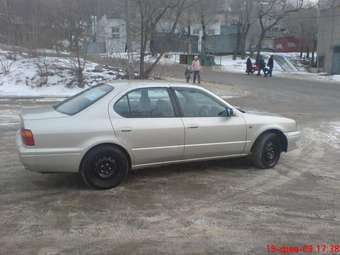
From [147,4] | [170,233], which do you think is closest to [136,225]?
[170,233]

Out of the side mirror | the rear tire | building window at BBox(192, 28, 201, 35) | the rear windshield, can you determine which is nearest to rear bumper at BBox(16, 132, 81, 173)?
the rear tire

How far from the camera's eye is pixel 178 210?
4.82 meters

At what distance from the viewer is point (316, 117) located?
12547 mm

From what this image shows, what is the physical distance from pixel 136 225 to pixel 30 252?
1111 mm

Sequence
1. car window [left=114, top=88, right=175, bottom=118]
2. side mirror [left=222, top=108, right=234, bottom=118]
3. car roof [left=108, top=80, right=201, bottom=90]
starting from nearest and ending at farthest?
1. car window [left=114, top=88, right=175, bottom=118]
2. car roof [left=108, top=80, right=201, bottom=90]
3. side mirror [left=222, top=108, right=234, bottom=118]

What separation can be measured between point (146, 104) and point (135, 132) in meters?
0.47

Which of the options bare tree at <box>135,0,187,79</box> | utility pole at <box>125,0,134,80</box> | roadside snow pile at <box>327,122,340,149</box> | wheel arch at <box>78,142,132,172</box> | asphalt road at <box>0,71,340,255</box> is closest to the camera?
asphalt road at <box>0,71,340,255</box>

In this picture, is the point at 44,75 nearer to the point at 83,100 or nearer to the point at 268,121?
the point at 83,100

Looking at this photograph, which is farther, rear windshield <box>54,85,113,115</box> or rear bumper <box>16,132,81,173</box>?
rear windshield <box>54,85,113,115</box>

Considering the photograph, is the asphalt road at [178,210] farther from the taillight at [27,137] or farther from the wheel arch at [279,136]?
the taillight at [27,137]

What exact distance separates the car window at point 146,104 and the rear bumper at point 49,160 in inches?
34.5

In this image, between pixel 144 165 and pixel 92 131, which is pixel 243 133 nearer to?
pixel 144 165

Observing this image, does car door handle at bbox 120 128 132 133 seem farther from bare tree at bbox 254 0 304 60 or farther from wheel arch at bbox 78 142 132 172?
bare tree at bbox 254 0 304 60

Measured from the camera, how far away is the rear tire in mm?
5312
